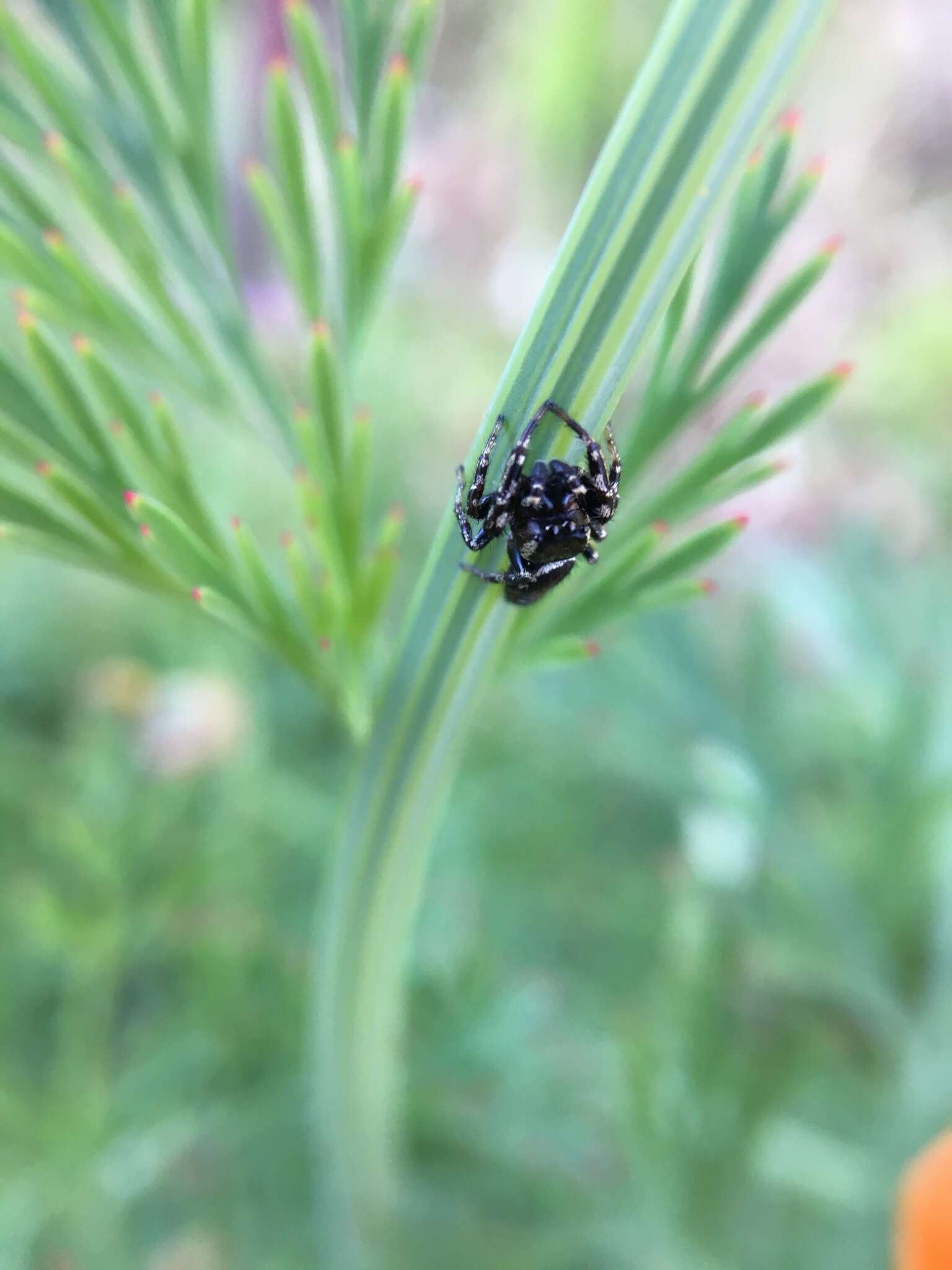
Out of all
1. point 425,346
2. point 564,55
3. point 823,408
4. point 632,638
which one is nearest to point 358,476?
point 823,408

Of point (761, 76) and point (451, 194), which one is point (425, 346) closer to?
point (451, 194)

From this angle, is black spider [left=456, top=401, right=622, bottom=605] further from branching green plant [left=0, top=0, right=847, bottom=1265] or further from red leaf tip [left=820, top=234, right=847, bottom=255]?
red leaf tip [left=820, top=234, right=847, bottom=255]

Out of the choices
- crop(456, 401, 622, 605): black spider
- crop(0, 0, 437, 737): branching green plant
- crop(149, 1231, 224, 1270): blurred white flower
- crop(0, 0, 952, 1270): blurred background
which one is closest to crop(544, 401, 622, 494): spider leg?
crop(456, 401, 622, 605): black spider

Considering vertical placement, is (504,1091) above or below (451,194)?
below

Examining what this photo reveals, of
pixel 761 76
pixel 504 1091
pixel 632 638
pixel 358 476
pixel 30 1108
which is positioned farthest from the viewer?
Result: pixel 632 638

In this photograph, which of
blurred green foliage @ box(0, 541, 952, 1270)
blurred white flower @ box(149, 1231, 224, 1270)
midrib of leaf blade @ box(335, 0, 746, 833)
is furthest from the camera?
blurred white flower @ box(149, 1231, 224, 1270)

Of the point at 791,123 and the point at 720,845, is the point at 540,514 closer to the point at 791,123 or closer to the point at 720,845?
the point at 791,123
